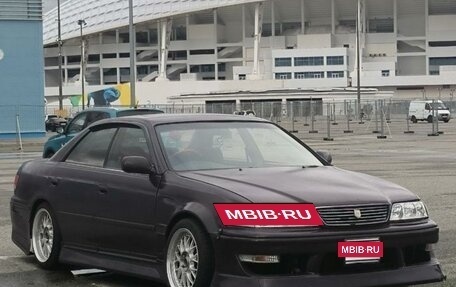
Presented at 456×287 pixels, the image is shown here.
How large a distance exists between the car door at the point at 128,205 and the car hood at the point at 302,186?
416 millimetres

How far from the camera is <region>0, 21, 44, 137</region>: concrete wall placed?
39.4m

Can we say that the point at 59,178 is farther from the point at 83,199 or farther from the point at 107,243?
the point at 107,243

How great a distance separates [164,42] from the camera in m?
126

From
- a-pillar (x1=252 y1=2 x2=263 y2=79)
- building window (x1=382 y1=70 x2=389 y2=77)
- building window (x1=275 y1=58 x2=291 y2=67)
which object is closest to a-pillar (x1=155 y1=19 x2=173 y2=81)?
a-pillar (x1=252 y1=2 x2=263 y2=79)

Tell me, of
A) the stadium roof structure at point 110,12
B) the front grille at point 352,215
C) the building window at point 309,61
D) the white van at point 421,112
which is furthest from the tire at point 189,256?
the stadium roof structure at point 110,12

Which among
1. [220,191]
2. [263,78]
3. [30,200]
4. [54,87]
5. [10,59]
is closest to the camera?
[220,191]

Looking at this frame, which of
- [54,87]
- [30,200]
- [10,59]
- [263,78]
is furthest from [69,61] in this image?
[30,200]

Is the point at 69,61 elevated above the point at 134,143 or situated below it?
above

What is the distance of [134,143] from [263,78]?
11155cm

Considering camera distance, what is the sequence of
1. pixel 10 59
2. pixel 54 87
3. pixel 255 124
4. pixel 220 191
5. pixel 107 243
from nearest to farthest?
pixel 220 191
pixel 107 243
pixel 255 124
pixel 10 59
pixel 54 87

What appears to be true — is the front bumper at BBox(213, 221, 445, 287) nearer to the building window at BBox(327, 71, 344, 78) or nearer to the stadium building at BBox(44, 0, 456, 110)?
the stadium building at BBox(44, 0, 456, 110)

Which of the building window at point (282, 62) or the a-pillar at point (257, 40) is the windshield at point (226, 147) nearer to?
the a-pillar at point (257, 40)

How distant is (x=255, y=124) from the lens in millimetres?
7309

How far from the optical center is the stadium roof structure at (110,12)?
124m
